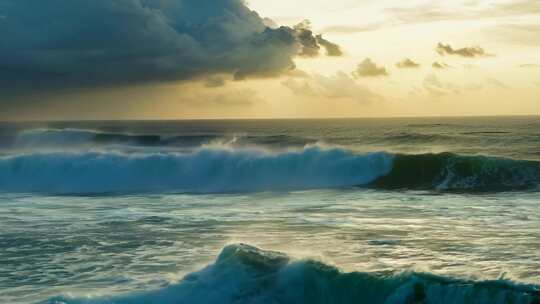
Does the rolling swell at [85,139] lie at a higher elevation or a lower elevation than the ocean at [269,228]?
higher

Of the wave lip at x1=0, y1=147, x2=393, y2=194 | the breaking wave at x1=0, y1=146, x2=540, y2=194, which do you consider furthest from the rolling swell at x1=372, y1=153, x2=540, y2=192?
the wave lip at x1=0, y1=147, x2=393, y2=194

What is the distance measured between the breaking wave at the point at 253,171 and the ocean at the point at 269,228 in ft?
0.29

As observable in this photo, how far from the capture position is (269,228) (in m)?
15.9

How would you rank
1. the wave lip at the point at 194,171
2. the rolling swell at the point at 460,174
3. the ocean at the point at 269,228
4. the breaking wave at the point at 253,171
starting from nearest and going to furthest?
the ocean at the point at 269,228, the rolling swell at the point at 460,174, the breaking wave at the point at 253,171, the wave lip at the point at 194,171

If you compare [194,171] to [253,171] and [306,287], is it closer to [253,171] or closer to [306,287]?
[253,171]

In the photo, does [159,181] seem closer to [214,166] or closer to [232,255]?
[214,166]

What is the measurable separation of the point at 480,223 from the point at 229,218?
6104 mm

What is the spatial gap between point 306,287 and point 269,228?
213 inches

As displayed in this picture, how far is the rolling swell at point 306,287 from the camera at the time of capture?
9.66 m


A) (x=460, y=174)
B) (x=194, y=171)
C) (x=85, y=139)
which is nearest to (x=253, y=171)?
(x=194, y=171)

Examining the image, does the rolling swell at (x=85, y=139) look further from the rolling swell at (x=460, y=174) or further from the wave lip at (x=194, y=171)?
the rolling swell at (x=460, y=174)

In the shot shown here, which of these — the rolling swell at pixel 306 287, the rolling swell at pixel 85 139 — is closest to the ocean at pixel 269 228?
the rolling swell at pixel 306 287

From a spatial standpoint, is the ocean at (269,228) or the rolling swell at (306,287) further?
the ocean at (269,228)

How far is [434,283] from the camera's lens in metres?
9.90
